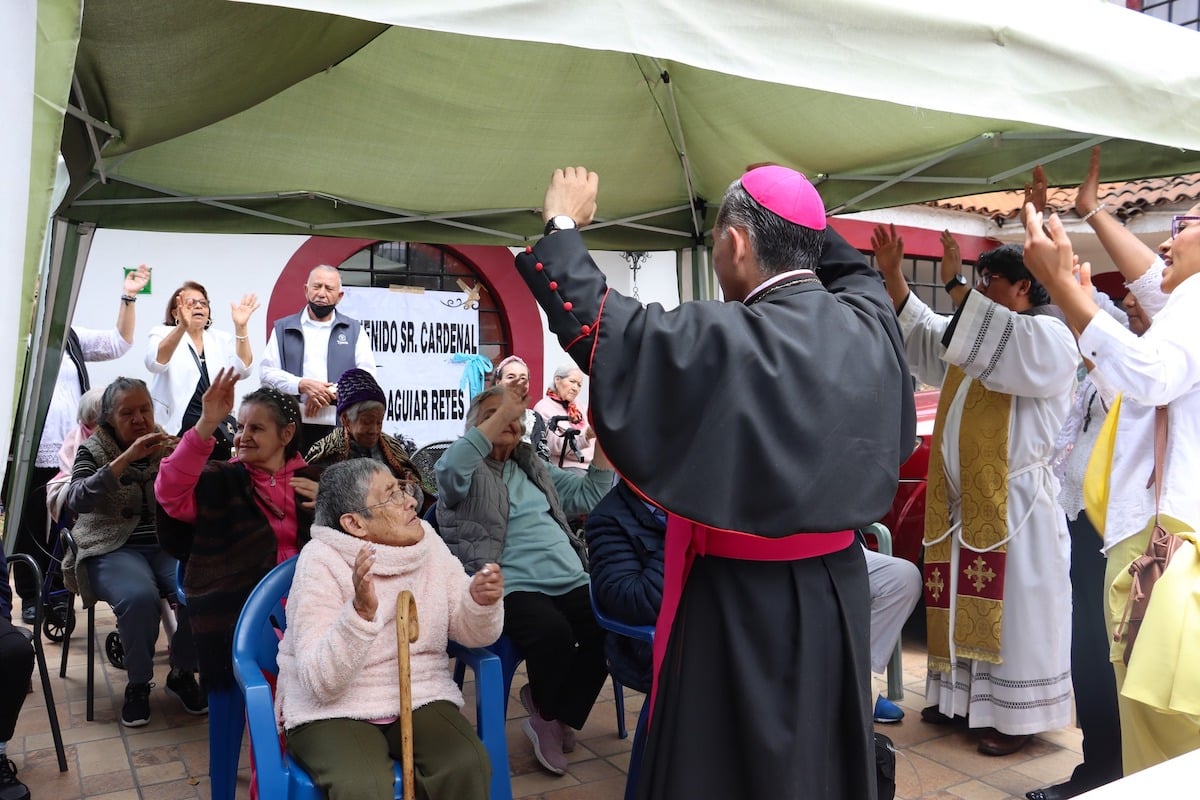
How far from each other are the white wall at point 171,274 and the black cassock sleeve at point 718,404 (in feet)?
18.7

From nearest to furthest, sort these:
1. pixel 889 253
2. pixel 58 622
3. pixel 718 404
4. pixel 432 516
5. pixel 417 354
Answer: pixel 718 404 → pixel 889 253 → pixel 432 516 → pixel 58 622 → pixel 417 354

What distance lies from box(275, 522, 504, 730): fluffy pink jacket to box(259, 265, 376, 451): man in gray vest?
85.5 inches

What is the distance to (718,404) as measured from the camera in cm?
171

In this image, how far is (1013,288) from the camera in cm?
367

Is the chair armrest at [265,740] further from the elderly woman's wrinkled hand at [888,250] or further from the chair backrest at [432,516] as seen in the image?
the elderly woman's wrinkled hand at [888,250]

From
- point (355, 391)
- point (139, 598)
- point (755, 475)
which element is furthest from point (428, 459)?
point (755, 475)

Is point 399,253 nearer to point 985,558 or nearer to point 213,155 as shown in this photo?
point 213,155

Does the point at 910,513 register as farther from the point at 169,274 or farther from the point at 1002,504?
the point at 169,274

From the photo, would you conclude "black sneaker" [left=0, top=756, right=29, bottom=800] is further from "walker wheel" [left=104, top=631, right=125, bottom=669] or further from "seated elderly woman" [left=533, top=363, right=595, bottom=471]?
"seated elderly woman" [left=533, top=363, right=595, bottom=471]

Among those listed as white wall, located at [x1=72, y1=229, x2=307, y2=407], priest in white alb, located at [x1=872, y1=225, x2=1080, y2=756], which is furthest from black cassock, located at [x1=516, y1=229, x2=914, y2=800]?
white wall, located at [x1=72, y1=229, x2=307, y2=407]

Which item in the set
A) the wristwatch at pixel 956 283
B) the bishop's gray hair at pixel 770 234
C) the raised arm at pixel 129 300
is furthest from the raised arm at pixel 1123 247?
the raised arm at pixel 129 300

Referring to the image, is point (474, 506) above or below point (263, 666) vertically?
above

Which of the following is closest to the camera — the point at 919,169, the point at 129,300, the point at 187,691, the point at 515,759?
the point at 515,759

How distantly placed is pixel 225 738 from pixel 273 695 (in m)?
0.36
